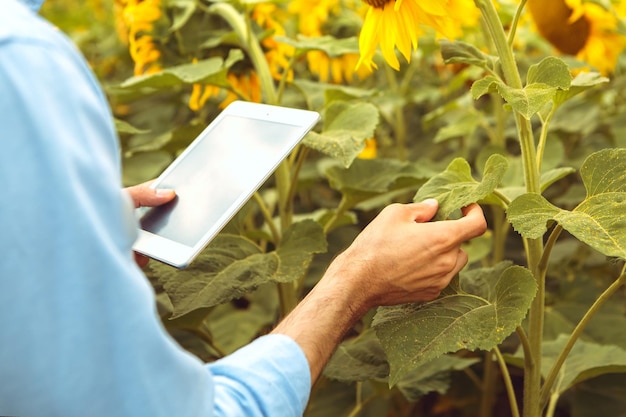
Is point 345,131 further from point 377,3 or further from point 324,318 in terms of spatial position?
point 324,318

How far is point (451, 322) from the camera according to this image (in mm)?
921

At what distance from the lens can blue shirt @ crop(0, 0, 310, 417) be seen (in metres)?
0.56

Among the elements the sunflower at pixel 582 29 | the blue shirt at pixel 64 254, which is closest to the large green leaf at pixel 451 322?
the blue shirt at pixel 64 254

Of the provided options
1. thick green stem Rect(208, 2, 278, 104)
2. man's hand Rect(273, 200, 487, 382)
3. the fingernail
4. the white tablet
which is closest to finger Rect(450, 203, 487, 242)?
man's hand Rect(273, 200, 487, 382)

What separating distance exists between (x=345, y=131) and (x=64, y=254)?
0.73 metres

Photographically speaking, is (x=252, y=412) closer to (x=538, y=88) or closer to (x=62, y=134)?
(x=62, y=134)

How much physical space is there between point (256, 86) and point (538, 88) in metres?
0.75

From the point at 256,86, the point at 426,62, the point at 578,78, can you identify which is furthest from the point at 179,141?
the point at 426,62

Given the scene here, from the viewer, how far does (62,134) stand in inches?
22.2

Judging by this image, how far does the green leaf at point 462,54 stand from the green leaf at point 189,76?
1.30 ft

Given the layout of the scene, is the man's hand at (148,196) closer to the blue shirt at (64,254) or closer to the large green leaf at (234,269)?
the large green leaf at (234,269)

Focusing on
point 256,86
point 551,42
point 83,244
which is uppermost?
point 83,244

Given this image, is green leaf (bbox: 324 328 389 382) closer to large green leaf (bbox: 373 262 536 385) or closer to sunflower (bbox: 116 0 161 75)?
large green leaf (bbox: 373 262 536 385)

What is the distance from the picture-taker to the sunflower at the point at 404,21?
1.02 metres
